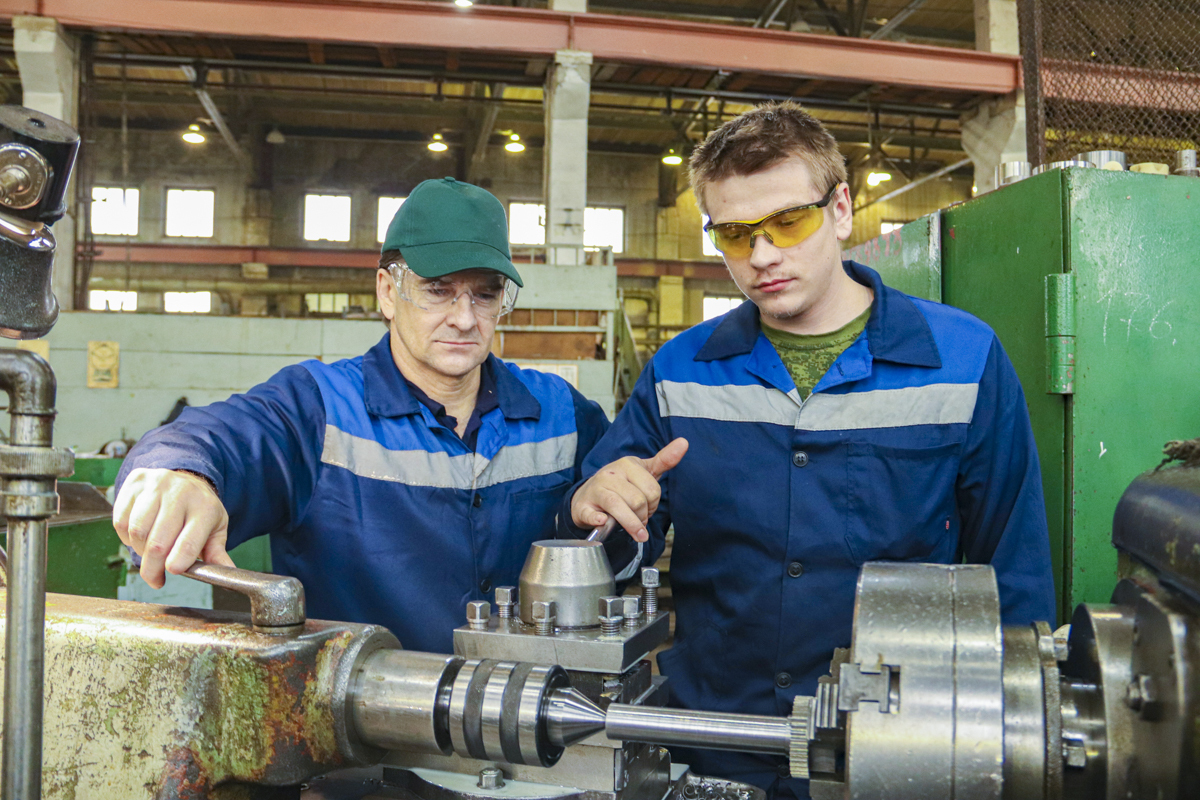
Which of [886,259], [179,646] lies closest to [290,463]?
[179,646]

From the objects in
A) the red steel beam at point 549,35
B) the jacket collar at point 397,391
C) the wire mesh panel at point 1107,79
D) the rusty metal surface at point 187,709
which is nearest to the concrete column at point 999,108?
the red steel beam at point 549,35

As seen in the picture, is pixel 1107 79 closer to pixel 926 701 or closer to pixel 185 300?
pixel 926 701

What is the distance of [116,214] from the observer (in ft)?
38.8

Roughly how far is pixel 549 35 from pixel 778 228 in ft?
18.8

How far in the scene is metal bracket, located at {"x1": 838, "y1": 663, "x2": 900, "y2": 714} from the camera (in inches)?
20.0

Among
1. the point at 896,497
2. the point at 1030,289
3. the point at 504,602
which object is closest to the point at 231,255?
the point at 1030,289

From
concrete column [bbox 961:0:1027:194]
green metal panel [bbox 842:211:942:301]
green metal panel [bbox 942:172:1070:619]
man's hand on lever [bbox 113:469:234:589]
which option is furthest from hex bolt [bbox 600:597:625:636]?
concrete column [bbox 961:0:1027:194]

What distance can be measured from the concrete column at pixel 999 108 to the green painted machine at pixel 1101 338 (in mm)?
5761

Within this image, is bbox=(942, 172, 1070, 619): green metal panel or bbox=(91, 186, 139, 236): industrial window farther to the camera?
bbox=(91, 186, 139, 236): industrial window

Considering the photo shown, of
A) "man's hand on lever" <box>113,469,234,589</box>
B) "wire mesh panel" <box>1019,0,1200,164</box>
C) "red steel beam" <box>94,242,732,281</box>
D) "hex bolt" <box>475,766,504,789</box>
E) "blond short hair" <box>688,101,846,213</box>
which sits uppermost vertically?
"red steel beam" <box>94,242,732,281</box>

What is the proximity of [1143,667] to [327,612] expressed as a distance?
1115mm

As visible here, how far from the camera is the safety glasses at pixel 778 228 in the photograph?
1.30m

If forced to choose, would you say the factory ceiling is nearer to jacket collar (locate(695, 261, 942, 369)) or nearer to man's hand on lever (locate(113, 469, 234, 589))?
jacket collar (locate(695, 261, 942, 369))

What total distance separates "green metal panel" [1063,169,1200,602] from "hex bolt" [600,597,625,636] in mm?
1325
